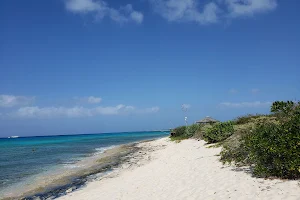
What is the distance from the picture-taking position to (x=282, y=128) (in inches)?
348

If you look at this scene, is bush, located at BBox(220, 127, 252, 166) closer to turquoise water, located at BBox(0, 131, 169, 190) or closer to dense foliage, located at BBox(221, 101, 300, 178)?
dense foliage, located at BBox(221, 101, 300, 178)

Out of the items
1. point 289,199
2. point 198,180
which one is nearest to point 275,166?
point 289,199

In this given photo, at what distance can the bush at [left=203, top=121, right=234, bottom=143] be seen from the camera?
20422 mm

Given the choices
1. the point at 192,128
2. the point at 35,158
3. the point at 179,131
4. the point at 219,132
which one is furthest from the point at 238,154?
the point at 179,131

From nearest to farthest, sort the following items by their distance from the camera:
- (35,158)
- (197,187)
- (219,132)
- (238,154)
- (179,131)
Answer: (197,187)
(238,154)
(219,132)
(35,158)
(179,131)

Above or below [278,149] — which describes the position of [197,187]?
below

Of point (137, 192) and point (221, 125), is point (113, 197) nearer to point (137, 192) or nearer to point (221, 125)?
point (137, 192)

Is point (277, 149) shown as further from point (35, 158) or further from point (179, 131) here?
point (179, 131)

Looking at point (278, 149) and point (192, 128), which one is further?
→ point (192, 128)

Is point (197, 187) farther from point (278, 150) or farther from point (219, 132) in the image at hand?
point (219, 132)

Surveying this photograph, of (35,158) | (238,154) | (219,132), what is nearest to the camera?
(238,154)

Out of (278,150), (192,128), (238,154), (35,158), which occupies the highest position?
(192,128)

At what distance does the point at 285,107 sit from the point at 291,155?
424 centimetres

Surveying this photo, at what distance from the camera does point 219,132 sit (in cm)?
2080
